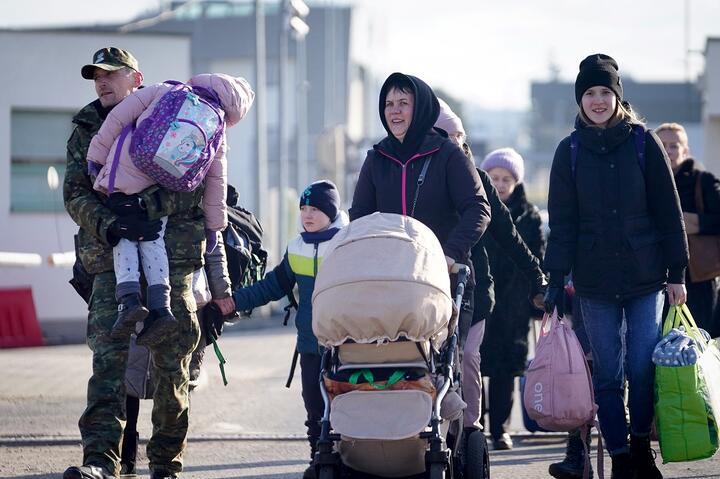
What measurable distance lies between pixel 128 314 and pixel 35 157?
13.7m

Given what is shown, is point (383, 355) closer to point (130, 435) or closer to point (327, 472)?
point (327, 472)

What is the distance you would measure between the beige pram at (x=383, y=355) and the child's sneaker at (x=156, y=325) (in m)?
1.06

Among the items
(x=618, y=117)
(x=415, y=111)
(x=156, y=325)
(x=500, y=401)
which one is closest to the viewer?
(x=156, y=325)

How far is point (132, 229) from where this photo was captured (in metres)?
6.93

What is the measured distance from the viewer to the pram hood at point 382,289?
5.89 metres

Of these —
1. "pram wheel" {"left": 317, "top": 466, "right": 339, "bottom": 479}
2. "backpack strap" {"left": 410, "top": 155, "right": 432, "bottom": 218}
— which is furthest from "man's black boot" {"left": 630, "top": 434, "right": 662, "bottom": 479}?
"pram wheel" {"left": 317, "top": 466, "right": 339, "bottom": 479}

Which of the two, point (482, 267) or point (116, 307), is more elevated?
point (482, 267)

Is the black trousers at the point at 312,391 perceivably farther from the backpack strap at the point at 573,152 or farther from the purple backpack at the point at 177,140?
the backpack strap at the point at 573,152

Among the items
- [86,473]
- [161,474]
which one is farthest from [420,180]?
[86,473]

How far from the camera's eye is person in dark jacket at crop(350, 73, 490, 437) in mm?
7211

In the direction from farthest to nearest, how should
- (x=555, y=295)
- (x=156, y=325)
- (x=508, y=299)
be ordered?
(x=508, y=299) < (x=555, y=295) < (x=156, y=325)

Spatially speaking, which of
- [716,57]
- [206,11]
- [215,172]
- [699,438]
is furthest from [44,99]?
[206,11]

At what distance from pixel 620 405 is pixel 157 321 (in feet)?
8.22

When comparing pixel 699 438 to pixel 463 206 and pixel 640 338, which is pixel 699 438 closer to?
pixel 640 338
